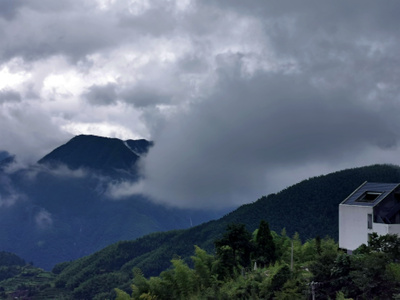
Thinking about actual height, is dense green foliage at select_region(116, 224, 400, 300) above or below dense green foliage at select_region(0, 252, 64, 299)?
above

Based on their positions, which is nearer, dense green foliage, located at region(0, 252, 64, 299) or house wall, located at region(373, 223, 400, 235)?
house wall, located at region(373, 223, 400, 235)

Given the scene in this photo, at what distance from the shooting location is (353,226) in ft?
118

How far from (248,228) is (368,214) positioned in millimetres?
103317

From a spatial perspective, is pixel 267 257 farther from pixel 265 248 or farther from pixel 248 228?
pixel 248 228

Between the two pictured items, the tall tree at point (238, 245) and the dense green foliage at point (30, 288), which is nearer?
the tall tree at point (238, 245)

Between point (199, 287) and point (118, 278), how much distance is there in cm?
12441

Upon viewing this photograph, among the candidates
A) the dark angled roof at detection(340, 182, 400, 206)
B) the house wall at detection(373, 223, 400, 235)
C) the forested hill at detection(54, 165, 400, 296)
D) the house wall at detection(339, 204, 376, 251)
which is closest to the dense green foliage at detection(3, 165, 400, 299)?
the forested hill at detection(54, 165, 400, 296)

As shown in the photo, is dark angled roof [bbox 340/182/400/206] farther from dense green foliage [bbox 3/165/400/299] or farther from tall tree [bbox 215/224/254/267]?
tall tree [bbox 215/224/254/267]

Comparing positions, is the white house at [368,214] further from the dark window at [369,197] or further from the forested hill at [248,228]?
the forested hill at [248,228]

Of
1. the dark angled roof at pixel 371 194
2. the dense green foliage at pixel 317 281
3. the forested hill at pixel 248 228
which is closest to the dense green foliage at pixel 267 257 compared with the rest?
the dense green foliage at pixel 317 281

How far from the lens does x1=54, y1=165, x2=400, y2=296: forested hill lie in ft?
406

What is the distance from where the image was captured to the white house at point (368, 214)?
33625mm

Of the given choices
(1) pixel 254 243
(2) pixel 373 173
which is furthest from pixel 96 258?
(1) pixel 254 243

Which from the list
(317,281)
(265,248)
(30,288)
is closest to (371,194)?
(265,248)
